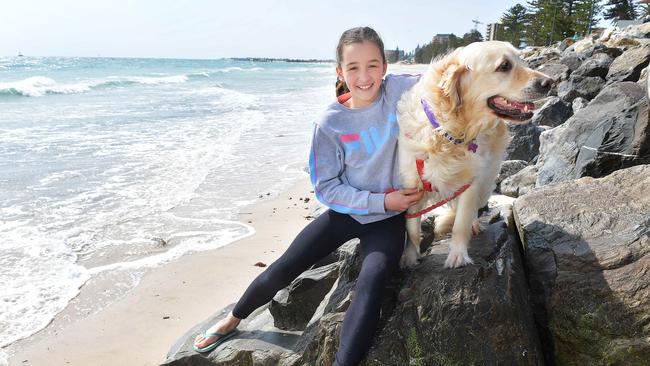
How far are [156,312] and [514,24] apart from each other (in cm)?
6611

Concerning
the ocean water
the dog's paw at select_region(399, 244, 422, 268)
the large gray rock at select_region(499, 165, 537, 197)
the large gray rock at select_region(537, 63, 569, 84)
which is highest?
the large gray rock at select_region(537, 63, 569, 84)

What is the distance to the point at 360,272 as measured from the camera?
2.73 m

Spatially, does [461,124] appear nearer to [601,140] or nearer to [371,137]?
[371,137]

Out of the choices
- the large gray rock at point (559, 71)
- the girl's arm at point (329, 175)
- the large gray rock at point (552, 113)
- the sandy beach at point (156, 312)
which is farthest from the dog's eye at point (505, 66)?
the large gray rock at point (559, 71)

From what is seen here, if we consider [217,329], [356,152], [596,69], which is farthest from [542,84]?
[596,69]

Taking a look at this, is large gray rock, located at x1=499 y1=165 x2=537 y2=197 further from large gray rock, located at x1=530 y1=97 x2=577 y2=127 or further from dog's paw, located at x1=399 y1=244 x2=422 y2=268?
dog's paw, located at x1=399 y1=244 x2=422 y2=268

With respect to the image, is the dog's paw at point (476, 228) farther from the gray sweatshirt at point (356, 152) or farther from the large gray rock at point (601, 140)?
the large gray rock at point (601, 140)

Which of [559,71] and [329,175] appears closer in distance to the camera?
[329,175]

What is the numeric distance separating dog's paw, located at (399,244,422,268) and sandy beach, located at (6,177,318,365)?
6.34 ft

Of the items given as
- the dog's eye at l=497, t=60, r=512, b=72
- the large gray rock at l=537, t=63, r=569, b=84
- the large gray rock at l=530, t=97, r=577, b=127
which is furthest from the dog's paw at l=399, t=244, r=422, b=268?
the large gray rock at l=537, t=63, r=569, b=84

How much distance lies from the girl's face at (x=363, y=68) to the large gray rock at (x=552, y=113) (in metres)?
5.94

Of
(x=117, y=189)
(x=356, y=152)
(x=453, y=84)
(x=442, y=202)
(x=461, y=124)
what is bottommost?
(x=117, y=189)

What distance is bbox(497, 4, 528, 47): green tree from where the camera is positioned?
58250mm

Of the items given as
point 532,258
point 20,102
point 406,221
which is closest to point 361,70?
point 406,221
